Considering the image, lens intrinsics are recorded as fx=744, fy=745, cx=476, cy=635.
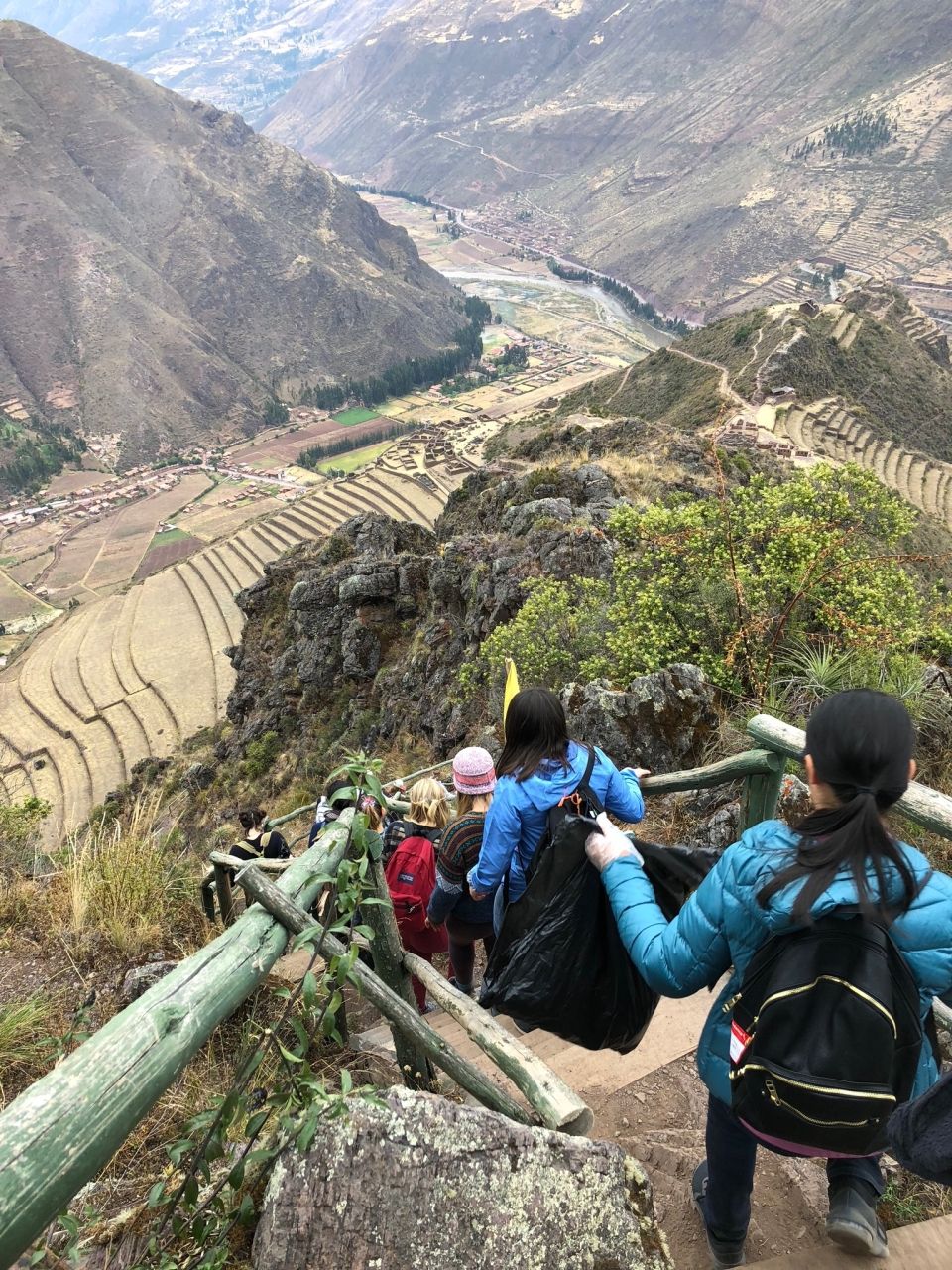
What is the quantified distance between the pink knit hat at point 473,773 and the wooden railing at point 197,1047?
784 millimetres

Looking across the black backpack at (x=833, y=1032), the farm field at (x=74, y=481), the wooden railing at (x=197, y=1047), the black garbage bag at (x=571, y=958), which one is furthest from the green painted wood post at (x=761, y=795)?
the farm field at (x=74, y=481)

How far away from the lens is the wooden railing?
3.78ft

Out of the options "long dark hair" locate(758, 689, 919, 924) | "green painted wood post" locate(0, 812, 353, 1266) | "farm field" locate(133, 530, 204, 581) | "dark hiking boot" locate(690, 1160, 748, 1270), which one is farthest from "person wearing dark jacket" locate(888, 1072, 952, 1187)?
"farm field" locate(133, 530, 204, 581)

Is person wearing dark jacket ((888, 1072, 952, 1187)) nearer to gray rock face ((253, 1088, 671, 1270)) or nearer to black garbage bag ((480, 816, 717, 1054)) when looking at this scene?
gray rock face ((253, 1088, 671, 1270))

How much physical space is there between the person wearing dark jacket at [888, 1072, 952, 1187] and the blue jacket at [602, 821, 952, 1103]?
0.22 m

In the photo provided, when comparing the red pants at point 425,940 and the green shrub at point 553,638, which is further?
the green shrub at point 553,638

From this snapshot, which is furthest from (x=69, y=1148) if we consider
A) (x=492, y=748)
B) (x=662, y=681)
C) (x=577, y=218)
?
(x=577, y=218)

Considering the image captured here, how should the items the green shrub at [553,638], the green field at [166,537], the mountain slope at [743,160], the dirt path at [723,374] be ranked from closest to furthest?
the green shrub at [553,638] < the dirt path at [723,374] < the green field at [166,537] < the mountain slope at [743,160]

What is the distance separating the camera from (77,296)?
100m

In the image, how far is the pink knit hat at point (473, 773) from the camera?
3295 mm

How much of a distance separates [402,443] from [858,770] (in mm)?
73364

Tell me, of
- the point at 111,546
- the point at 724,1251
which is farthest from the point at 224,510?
the point at 724,1251

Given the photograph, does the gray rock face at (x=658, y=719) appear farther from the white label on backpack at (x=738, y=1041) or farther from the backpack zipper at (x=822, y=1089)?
the backpack zipper at (x=822, y=1089)

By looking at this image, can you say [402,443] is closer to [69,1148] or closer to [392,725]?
[392,725]
